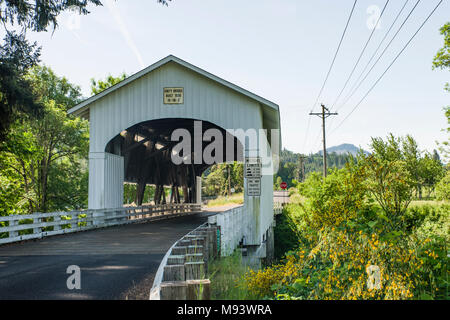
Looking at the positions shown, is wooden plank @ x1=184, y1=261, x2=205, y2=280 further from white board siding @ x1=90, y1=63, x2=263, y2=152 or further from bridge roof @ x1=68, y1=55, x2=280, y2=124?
bridge roof @ x1=68, y1=55, x2=280, y2=124

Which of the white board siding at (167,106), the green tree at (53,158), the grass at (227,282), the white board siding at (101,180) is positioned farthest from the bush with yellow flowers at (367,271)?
the green tree at (53,158)

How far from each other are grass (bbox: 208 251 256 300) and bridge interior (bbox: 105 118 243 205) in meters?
8.73

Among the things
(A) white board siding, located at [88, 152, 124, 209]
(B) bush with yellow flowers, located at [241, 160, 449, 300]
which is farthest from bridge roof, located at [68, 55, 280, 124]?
(B) bush with yellow flowers, located at [241, 160, 449, 300]

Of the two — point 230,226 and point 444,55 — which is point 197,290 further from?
point 444,55

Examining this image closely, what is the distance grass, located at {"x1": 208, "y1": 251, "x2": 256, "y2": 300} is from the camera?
5.48 meters

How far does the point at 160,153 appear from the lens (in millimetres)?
21938

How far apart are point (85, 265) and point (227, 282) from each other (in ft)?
8.42

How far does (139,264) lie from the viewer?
22.4 feet

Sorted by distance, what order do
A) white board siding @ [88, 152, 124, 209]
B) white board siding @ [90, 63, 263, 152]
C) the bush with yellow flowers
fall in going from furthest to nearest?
white board siding @ [88, 152, 124, 209] < white board siding @ [90, 63, 263, 152] < the bush with yellow flowers

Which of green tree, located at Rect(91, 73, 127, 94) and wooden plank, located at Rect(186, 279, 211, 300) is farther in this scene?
green tree, located at Rect(91, 73, 127, 94)

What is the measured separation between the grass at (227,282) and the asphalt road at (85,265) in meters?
0.95

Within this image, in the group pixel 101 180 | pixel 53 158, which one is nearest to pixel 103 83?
pixel 53 158

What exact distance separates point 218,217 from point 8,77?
30.7 feet
